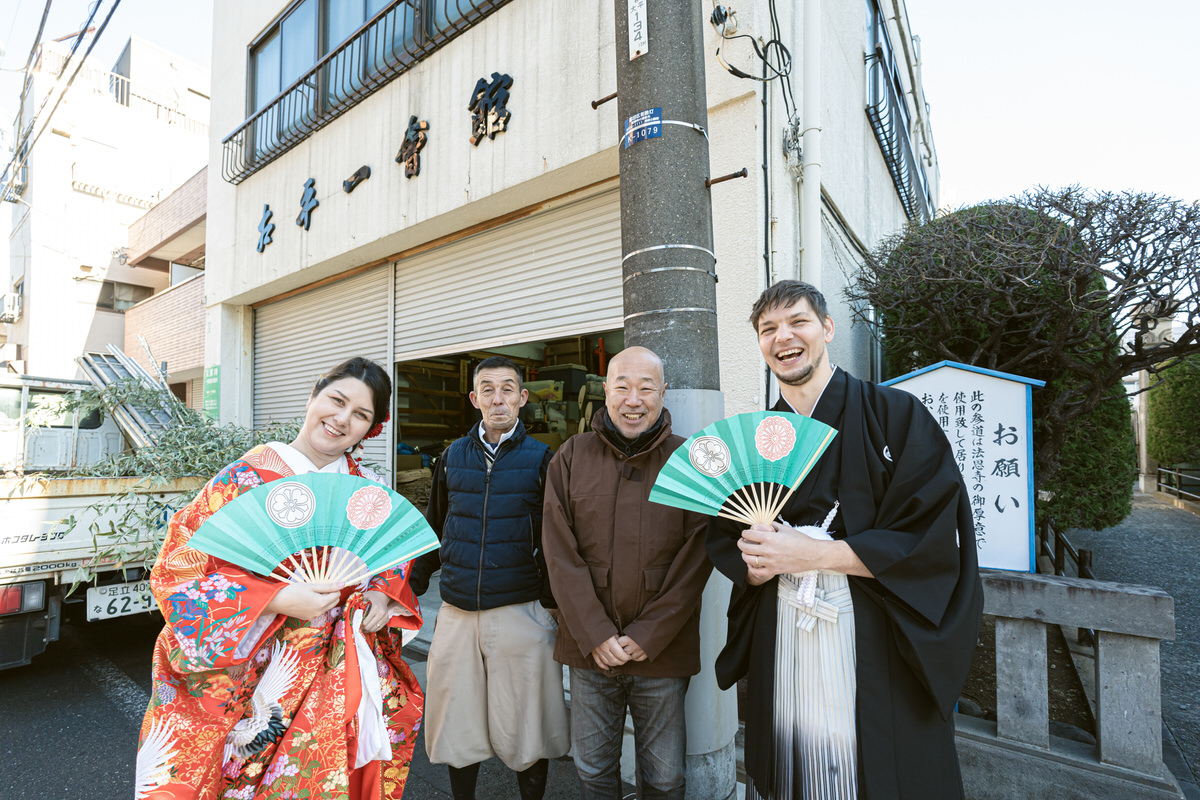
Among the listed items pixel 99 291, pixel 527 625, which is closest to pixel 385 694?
pixel 527 625

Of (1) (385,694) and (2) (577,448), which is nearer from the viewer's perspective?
(1) (385,694)

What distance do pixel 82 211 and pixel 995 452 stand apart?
22.1 metres

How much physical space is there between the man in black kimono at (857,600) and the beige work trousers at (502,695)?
1012 millimetres

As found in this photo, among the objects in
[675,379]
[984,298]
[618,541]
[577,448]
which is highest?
[984,298]

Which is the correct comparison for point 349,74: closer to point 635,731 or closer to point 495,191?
point 495,191

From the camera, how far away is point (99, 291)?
16.6 meters

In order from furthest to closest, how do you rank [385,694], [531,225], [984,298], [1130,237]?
[531,225]
[984,298]
[1130,237]
[385,694]

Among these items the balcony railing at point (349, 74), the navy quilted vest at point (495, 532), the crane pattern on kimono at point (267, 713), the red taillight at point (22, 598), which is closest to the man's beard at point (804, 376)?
the navy quilted vest at point (495, 532)

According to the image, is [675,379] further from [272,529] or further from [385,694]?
[385,694]

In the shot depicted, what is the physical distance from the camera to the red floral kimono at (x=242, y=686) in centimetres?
171

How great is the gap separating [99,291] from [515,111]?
17.7 m

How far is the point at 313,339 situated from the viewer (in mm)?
8305

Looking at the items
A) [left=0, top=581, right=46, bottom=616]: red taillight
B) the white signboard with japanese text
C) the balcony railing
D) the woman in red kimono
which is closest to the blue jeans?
the woman in red kimono

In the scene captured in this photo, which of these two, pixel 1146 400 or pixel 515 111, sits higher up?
pixel 515 111
